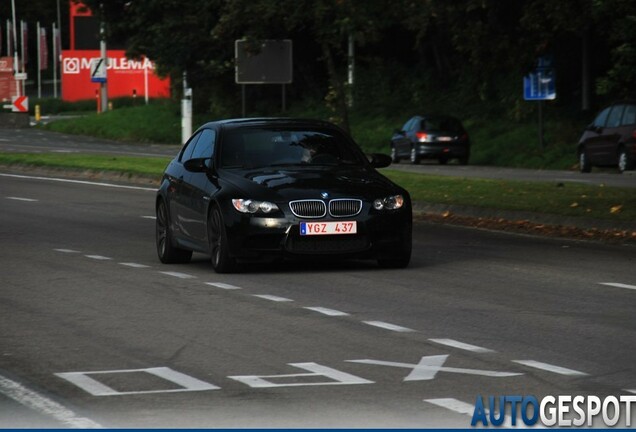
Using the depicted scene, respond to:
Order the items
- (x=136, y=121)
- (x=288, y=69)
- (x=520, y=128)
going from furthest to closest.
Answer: (x=136, y=121)
(x=520, y=128)
(x=288, y=69)

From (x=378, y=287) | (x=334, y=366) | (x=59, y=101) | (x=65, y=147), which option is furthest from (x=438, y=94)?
(x=59, y=101)

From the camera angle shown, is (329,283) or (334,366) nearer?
(334,366)

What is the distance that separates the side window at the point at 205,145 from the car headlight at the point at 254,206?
1.42m

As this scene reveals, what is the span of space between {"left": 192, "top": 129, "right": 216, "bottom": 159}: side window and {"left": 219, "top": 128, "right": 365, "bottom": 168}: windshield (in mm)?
202

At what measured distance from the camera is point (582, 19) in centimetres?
3111

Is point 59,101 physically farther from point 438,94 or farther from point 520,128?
point 520,128

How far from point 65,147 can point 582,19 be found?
34472 mm

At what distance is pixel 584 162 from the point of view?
4194cm

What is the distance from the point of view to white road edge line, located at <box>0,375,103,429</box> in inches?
341

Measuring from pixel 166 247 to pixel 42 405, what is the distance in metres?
9.41

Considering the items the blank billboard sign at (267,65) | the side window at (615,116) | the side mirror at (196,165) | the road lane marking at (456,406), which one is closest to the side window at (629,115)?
the side window at (615,116)

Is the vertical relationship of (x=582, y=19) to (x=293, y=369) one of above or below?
above

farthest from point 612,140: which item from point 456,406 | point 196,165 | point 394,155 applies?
point 456,406

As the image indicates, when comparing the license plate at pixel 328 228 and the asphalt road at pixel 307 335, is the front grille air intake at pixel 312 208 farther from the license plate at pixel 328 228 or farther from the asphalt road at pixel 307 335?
the asphalt road at pixel 307 335
